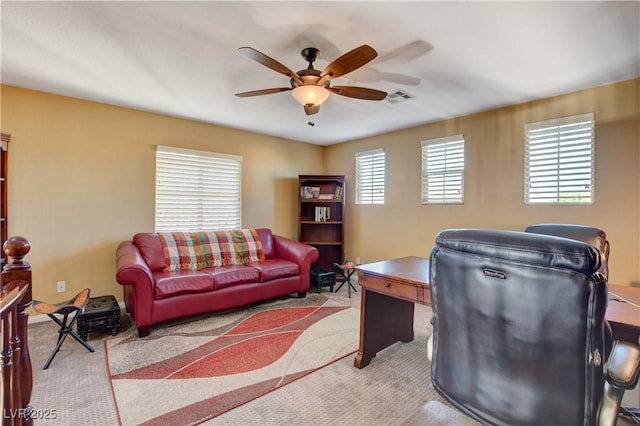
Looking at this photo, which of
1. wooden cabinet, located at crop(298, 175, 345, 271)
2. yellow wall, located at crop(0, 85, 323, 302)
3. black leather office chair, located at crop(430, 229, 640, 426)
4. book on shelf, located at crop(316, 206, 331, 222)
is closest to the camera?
black leather office chair, located at crop(430, 229, 640, 426)

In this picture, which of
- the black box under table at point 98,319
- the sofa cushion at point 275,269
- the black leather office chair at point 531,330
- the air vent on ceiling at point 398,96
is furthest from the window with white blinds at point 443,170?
the black box under table at point 98,319

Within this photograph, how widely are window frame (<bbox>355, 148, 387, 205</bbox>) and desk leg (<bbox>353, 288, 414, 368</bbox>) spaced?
2400mm

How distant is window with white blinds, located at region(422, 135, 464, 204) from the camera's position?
3.87 meters

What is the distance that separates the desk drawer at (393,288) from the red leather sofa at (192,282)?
5.53 ft

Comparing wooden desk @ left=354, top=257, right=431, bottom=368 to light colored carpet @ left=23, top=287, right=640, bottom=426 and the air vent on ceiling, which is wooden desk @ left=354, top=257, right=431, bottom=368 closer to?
light colored carpet @ left=23, top=287, right=640, bottom=426

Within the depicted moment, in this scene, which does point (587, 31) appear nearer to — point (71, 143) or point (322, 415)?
point (322, 415)

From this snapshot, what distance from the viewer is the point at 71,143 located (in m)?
3.30

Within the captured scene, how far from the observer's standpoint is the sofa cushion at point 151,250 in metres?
3.39

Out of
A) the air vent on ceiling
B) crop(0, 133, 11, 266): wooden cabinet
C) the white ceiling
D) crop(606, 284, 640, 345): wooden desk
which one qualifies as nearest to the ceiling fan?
the white ceiling

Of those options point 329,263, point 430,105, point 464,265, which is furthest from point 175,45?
point 329,263

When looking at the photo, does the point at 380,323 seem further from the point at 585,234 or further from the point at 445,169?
the point at 445,169

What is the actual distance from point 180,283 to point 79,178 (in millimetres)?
1735

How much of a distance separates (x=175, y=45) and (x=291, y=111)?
1.65 metres

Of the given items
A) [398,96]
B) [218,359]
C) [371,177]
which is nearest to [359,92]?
[398,96]
